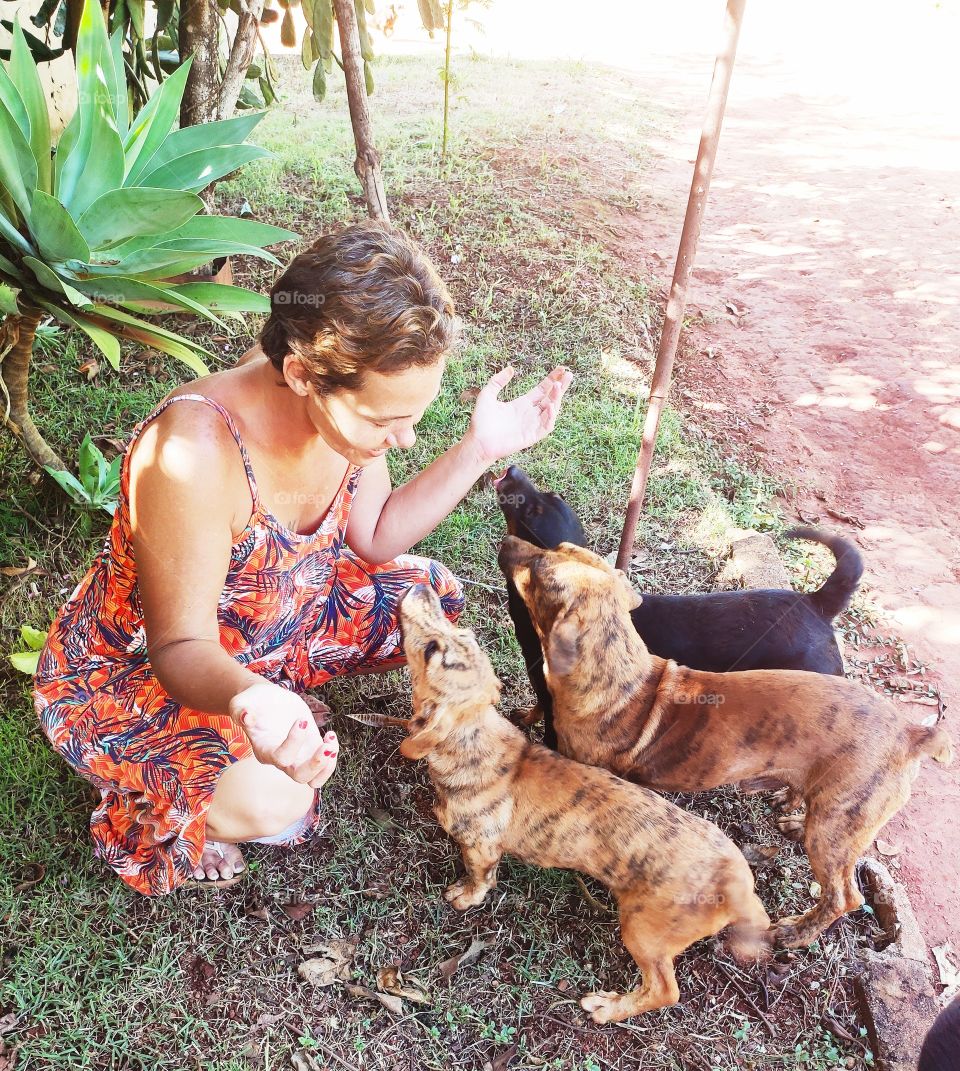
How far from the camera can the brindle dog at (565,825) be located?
9.21 ft

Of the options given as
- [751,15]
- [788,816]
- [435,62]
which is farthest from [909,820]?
[751,15]

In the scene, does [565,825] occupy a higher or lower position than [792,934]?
higher

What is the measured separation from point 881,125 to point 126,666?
13.1 metres

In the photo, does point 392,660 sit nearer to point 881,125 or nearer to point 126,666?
point 126,666

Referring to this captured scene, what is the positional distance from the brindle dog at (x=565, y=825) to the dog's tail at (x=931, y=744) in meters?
0.81

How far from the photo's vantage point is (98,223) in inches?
136

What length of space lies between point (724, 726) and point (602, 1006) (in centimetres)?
112

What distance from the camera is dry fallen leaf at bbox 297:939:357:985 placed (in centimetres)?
304

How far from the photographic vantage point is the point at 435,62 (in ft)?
36.8

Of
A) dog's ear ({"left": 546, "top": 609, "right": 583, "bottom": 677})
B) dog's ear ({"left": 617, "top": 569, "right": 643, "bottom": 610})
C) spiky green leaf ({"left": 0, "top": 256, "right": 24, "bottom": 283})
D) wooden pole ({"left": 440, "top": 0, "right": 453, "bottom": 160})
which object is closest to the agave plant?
spiky green leaf ({"left": 0, "top": 256, "right": 24, "bottom": 283})

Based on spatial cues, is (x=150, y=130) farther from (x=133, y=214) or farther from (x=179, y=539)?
(x=179, y=539)

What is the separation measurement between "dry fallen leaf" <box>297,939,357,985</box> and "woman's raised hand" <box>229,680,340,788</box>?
1315mm

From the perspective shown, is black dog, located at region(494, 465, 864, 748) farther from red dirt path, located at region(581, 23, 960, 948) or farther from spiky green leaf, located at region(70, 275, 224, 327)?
spiky green leaf, located at region(70, 275, 224, 327)

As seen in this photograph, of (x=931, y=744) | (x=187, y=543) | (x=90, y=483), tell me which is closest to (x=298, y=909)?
(x=187, y=543)
